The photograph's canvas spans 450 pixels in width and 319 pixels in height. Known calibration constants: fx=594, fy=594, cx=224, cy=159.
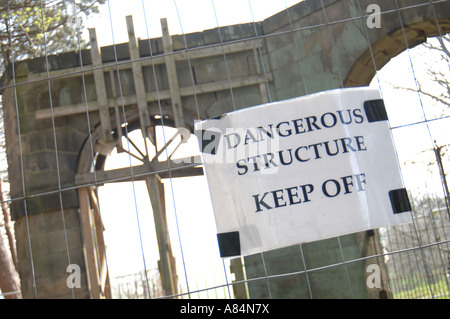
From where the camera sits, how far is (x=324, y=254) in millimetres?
6738

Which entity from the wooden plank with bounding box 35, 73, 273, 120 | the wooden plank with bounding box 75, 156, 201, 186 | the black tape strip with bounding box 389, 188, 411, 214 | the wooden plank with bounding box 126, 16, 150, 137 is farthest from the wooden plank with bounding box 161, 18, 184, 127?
the black tape strip with bounding box 389, 188, 411, 214

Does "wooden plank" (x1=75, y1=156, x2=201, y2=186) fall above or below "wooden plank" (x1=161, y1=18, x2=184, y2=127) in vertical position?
below

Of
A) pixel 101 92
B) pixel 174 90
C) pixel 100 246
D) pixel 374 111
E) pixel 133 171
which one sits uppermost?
pixel 101 92

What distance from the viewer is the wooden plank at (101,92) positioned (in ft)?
21.9

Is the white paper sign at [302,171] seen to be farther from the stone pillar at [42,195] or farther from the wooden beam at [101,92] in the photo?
the stone pillar at [42,195]

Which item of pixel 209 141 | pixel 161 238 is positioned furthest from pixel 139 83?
pixel 209 141

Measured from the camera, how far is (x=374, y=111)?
4.34 meters

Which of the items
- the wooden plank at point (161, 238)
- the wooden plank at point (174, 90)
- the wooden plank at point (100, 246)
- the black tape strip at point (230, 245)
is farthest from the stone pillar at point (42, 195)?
the black tape strip at point (230, 245)

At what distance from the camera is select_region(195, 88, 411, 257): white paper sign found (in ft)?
13.6

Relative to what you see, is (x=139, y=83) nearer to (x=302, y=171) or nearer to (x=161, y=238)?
(x=161, y=238)

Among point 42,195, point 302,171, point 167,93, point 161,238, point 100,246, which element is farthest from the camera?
point 100,246

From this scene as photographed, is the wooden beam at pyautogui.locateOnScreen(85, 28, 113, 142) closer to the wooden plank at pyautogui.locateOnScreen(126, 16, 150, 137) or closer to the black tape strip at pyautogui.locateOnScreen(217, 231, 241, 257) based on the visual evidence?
the wooden plank at pyautogui.locateOnScreen(126, 16, 150, 137)

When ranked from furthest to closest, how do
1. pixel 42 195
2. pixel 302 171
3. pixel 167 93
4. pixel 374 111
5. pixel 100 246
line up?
pixel 100 246
pixel 167 93
pixel 42 195
pixel 374 111
pixel 302 171

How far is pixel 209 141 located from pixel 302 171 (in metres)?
0.72
